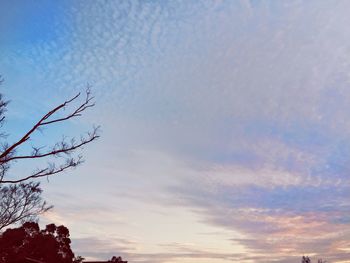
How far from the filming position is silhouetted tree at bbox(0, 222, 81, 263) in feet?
135

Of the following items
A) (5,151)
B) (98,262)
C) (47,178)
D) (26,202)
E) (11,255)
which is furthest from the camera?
(98,262)

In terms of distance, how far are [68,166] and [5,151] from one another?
2263mm

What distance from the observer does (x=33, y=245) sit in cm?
4225

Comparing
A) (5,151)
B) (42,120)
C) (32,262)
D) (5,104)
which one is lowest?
(32,262)

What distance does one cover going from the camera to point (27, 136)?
32.8 ft

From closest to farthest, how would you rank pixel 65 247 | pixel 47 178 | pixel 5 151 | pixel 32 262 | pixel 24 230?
pixel 5 151, pixel 47 178, pixel 32 262, pixel 24 230, pixel 65 247

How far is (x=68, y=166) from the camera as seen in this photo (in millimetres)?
11773

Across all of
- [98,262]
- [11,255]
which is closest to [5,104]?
[11,255]

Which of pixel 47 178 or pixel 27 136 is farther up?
pixel 27 136

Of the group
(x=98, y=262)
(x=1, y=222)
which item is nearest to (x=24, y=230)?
(x=98, y=262)

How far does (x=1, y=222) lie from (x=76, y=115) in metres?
16.4

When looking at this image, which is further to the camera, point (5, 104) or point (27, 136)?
point (5, 104)

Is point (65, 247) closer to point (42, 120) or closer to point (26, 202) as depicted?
point (26, 202)

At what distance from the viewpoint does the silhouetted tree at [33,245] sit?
41.0 m
